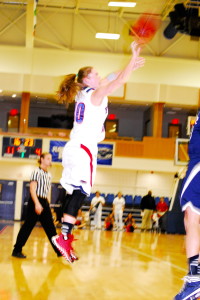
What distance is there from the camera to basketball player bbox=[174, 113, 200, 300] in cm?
399

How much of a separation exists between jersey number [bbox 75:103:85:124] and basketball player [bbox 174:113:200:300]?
1.22 metres

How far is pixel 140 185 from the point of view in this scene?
28.6 m

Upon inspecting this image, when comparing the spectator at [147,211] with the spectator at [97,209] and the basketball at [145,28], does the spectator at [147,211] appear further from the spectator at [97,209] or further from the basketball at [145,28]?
the basketball at [145,28]

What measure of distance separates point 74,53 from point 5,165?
7.04 m

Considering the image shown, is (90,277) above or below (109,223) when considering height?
above

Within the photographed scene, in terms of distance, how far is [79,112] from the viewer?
5.11 metres

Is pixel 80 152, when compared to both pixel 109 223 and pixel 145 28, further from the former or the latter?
pixel 109 223

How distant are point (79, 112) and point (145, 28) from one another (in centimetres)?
108

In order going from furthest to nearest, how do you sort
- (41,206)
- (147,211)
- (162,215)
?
1. (147,211)
2. (162,215)
3. (41,206)

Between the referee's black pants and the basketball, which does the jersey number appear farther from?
the referee's black pants

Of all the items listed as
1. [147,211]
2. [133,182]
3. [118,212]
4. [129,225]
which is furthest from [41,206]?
[133,182]

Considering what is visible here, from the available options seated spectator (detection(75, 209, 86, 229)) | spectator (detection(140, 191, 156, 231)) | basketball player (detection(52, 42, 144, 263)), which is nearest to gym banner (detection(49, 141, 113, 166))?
spectator (detection(140, 191, 156, 231))

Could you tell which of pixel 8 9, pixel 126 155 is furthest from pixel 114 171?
pixel 8 9

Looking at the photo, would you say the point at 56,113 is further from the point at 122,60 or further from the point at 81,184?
the point at 81,184
